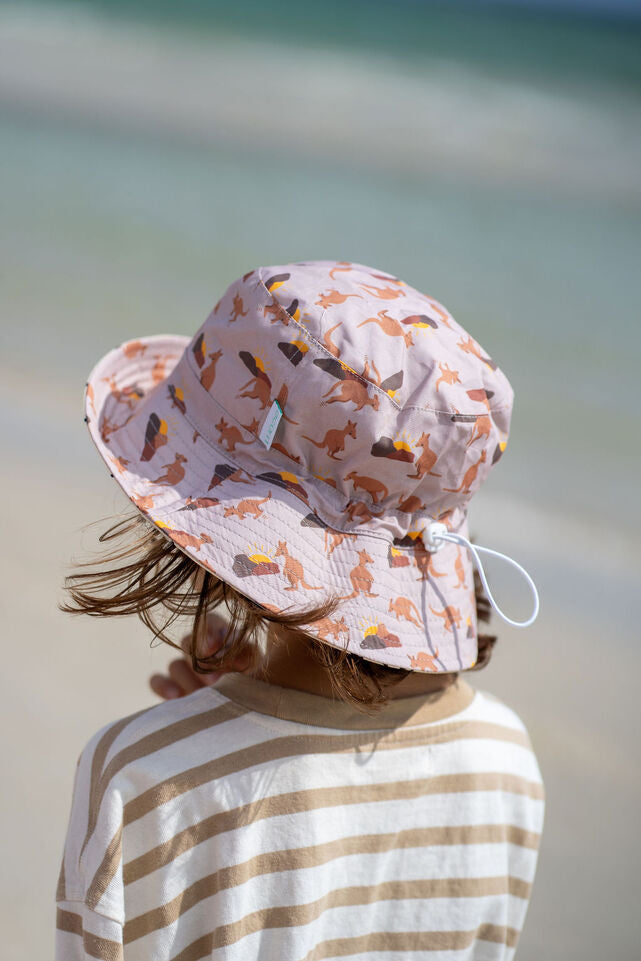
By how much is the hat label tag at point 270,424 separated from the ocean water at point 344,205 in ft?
7.09

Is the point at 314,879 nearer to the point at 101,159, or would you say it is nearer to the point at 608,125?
the point at 101,159

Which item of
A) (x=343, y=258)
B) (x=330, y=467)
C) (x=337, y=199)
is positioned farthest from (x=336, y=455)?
(x=337, y=199)

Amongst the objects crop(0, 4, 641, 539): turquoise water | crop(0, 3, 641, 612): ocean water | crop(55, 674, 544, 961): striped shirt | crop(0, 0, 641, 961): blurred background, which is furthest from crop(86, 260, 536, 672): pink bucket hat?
crop(0, 4, 641, 539): turquoise water

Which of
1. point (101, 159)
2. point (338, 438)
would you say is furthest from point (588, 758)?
point (101, 159)

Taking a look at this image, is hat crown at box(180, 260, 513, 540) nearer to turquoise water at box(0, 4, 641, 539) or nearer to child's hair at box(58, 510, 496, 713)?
child's hair at box(58, 510, 496, 713)

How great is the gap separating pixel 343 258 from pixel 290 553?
4.18m

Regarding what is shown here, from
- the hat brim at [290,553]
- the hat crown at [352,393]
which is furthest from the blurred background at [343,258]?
the hat crown at [352,393]

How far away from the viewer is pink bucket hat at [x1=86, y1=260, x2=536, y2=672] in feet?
3.19

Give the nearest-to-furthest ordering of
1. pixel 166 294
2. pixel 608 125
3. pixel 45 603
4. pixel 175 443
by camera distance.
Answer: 1. pixel 175 443
2. pixel 45 603
3. pixel 166 294
4. pixel 608 125

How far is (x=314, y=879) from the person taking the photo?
1.02 meters

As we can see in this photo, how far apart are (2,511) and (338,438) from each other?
226 cm

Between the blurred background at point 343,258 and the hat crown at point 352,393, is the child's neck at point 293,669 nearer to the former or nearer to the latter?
the hat crown at point 352,393

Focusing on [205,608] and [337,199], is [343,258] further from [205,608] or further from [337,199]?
[205,608]

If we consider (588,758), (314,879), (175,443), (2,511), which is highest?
(175,443)
